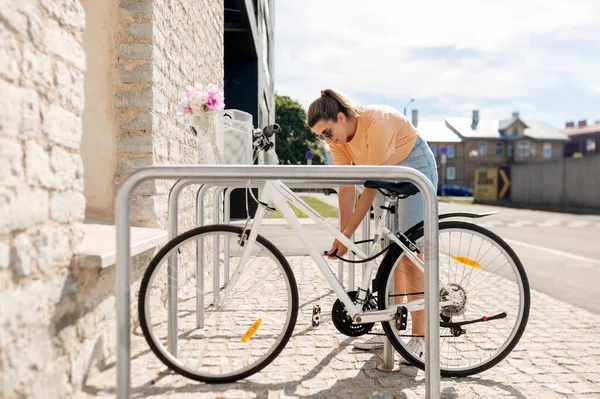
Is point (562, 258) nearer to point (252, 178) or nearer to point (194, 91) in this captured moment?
point (194, 91)

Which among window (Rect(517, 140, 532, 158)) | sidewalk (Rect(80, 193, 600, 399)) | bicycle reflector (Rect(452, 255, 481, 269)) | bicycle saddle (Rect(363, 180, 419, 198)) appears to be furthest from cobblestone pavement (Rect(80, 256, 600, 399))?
window (Rect(517, 140, 532, 158))

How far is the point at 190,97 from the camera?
11.2ft

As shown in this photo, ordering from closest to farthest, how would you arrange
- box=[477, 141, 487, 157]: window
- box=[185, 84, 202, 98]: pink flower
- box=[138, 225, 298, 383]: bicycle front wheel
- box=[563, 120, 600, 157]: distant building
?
box=[138, 225, 298, 383]: bicycle front wheel, box=[185, 84, 202, 98]: pink flower, box=[477, 141, 487, 157]: window, box=[563, 120, 600, 157]: distant building

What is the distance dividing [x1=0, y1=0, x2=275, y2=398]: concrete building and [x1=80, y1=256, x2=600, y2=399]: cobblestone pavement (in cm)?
29

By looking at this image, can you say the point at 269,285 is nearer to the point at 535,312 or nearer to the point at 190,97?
the point at 190,97

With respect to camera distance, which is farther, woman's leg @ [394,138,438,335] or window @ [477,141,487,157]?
window @ [477,141,487,157]

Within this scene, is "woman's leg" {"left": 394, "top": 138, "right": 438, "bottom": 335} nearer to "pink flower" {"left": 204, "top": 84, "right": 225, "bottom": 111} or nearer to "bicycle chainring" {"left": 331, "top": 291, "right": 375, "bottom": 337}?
"bicycle chainring" {"left": 331, "top": 291, "right": 375, "bottom": 337}

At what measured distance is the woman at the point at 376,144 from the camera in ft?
9.51

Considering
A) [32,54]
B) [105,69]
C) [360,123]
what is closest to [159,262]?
[32,54]

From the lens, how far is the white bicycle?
107 inches

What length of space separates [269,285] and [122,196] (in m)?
0.96

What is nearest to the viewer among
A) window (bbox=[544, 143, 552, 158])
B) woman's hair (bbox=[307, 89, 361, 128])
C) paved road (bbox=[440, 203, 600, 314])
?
woman's hair (bbox=[307, 89, 361, 128])

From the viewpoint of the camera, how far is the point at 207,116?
11.1ft

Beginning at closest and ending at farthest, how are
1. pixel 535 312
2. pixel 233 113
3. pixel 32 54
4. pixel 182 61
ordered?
pixel 32 54, pixel 233 113, pixel 535 312, pixel 182 61
